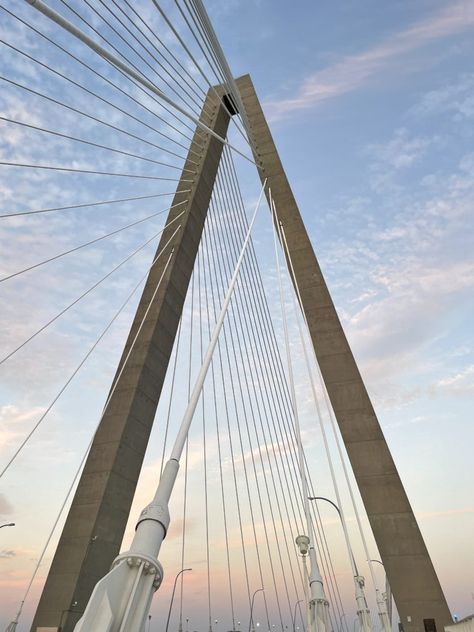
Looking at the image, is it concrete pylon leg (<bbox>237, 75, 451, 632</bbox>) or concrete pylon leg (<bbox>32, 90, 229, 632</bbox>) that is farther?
concrete pylon leg (<bbox>237, 75, 451, 632</bbox>)

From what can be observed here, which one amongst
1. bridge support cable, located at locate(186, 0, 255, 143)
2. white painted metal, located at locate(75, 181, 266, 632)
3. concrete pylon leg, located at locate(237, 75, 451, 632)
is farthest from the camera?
concrete pylon leg, located at locate(237, 75, 451, 632)

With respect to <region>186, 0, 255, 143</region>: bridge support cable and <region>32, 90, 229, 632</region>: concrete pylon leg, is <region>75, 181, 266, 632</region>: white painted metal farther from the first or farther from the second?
<region>186, 0, 255, 143</region>: bridge support cable

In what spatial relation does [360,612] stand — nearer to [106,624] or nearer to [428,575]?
[428,575]

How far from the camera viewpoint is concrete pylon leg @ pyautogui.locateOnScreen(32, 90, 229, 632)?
11742 mm

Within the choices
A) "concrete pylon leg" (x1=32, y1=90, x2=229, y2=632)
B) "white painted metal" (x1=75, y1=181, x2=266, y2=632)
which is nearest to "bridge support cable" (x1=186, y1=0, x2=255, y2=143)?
"concrete pylon leg" (x1=32, y1=90, x2=229, y2=632)

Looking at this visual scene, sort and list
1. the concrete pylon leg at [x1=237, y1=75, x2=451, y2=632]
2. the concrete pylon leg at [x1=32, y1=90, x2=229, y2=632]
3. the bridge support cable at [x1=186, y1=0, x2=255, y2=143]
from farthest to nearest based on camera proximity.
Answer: the concrete pylon leg at [x1=237, y1=75, x2=451, y2=632] < the concrete pylon leg at [x1=32, y1=90, x2=229, y2=632] < the bridge support cable at [x1=186, y1=0, x2=255, y2=143]

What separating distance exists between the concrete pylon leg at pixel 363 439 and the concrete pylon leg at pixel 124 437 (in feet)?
Result: 11.3

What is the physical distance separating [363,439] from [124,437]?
24.2ft

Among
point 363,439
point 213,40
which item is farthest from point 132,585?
point 363,439

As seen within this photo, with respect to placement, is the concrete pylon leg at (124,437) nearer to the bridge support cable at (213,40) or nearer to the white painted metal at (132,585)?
the bridge support cable at (213,40)

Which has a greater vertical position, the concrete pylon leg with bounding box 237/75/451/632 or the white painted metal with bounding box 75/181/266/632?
the concrete pylon leg with bounding box 237/75/451/632

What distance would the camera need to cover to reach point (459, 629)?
14.4 meters

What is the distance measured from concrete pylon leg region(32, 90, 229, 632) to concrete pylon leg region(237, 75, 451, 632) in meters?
3.44

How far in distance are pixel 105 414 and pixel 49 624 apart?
4.94 m
